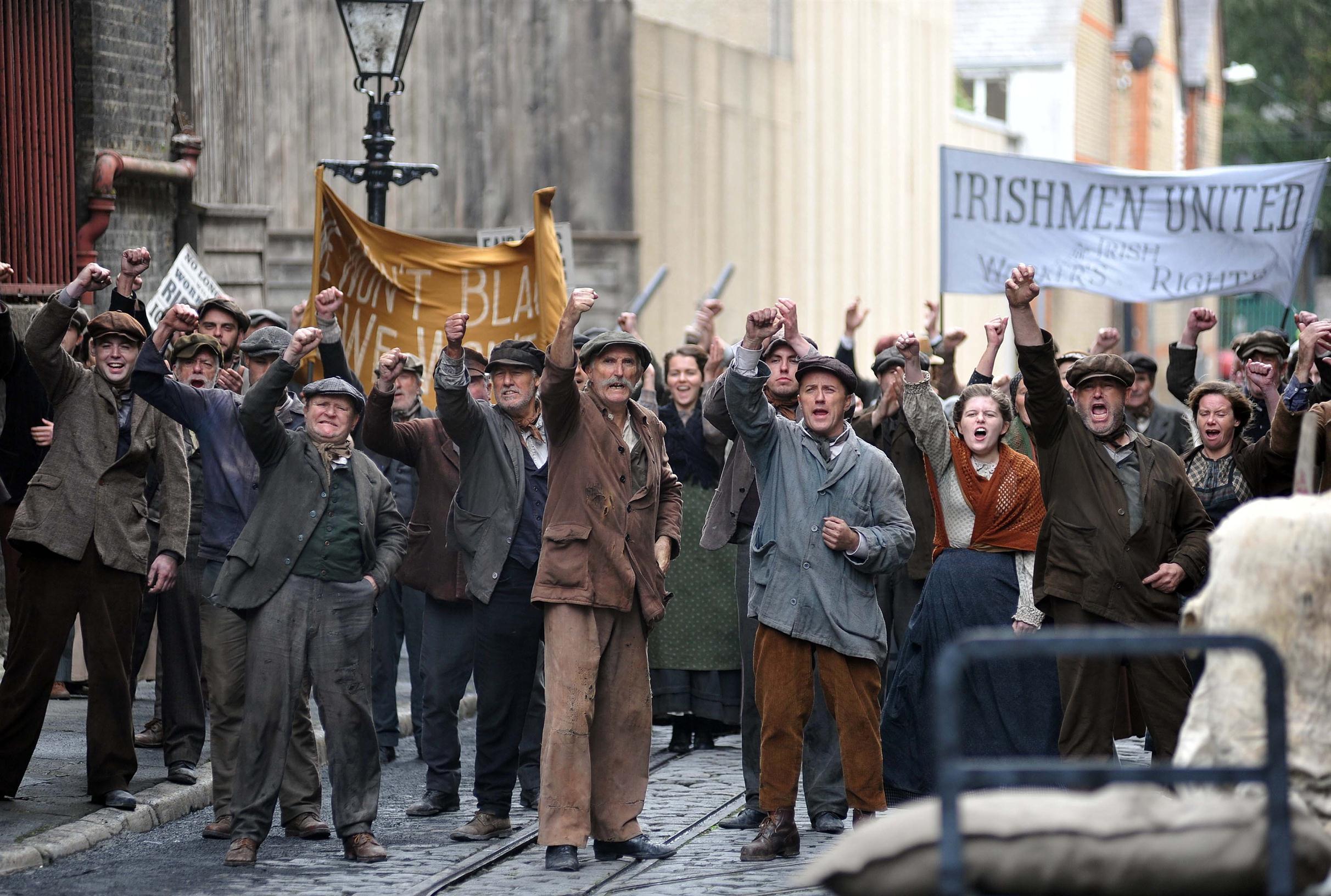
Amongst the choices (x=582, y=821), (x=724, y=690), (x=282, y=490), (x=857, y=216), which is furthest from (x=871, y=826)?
(x=857, y=216)

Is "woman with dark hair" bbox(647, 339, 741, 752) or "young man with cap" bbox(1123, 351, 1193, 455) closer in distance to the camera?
"woman with dark hair" bbox(647, 339, 741, 752)

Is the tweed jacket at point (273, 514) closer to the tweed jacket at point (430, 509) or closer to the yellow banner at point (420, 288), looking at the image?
the tweed jacket at point (430, 509)

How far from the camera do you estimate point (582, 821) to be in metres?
7.75

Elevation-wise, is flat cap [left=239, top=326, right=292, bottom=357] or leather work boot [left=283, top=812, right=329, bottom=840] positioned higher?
flat cap [left=239, top=326, right=292, bottom=357]

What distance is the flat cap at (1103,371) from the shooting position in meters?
8.12

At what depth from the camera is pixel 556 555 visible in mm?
7930

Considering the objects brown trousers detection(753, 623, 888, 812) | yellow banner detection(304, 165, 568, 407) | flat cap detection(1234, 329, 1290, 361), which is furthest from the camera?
yellow banner detection(304, 165, 568, 407)

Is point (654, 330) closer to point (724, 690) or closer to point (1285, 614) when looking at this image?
point (724, 690)

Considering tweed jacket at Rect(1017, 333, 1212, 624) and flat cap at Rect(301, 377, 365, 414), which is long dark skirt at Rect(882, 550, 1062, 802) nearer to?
tweed jacket at Rect(1017, 333, 1212, 624)

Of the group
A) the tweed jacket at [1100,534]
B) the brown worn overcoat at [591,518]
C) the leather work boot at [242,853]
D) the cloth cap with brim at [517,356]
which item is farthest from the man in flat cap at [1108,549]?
the leather work boot at [242,853]

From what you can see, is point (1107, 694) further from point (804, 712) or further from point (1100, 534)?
point (804, 712)

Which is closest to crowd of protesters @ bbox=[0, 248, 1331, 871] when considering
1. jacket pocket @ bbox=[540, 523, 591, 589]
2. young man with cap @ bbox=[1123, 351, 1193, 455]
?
jacket pocket @ bbox=[540, 523, 591, 589]

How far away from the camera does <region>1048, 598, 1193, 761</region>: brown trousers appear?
7.93 metres

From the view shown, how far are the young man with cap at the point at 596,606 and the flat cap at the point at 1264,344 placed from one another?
3.69m
